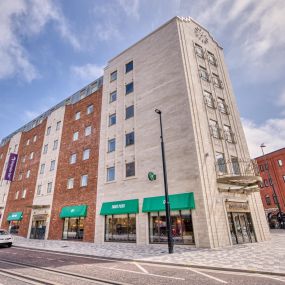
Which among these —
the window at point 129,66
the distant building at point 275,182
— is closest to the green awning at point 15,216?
the window at point 129,66

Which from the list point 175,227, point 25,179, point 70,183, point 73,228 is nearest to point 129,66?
point 70,183

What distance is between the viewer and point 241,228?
17.0 metres

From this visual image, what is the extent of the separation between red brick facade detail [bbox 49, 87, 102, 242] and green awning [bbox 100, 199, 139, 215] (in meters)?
2.20

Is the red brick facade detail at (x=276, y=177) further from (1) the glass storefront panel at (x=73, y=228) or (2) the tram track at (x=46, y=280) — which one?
(2) the tram track at (x=46, y=280)

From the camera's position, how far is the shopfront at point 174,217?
1552cm

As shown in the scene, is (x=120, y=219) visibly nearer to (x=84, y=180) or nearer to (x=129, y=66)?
(x=84, y=180)

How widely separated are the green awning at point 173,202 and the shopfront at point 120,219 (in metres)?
1.33

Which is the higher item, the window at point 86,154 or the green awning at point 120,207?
the window at point 86,154

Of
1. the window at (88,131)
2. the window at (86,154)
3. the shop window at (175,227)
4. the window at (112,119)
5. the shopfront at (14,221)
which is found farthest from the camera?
the shopfront at (14,221)

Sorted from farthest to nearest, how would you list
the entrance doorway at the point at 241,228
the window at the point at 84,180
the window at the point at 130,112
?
1. the window at the point at 84,180
2. the window at the point at 130,112
3. the entrance doorway at the point at 241,228

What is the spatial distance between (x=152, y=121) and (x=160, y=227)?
950cm

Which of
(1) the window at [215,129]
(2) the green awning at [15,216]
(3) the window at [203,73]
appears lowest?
(2) the green awning at [15,216]

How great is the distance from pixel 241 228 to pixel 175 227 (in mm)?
5460

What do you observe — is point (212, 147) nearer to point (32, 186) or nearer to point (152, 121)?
point (152, 121)
